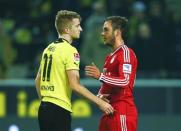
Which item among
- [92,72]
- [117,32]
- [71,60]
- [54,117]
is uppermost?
[117,32]

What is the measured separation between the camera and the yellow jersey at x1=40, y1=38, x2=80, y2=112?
7246mm

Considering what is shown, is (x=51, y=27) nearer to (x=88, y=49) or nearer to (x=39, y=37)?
(x=39, y=37)

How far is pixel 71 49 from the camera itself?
7301mm

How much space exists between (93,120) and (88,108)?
213mm

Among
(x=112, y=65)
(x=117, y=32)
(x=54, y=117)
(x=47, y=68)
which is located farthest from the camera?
(x=117, y=32)

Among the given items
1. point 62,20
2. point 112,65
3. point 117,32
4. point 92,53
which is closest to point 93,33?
point 92,53

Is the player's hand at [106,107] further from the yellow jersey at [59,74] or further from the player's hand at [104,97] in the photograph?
the yellow jersey at [59,74]

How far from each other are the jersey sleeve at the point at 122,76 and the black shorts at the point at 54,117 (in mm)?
583

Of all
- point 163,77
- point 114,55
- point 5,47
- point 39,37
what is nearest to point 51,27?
point 39,37

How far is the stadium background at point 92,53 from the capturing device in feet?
39.1

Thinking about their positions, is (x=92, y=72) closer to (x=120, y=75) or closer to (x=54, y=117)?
(x=120, y=75)

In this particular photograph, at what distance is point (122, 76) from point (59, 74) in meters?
0.69

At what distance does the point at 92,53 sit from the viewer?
42.0 ft

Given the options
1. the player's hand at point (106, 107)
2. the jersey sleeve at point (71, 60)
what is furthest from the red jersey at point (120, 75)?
the jersey sleeve at point (71, 60)
